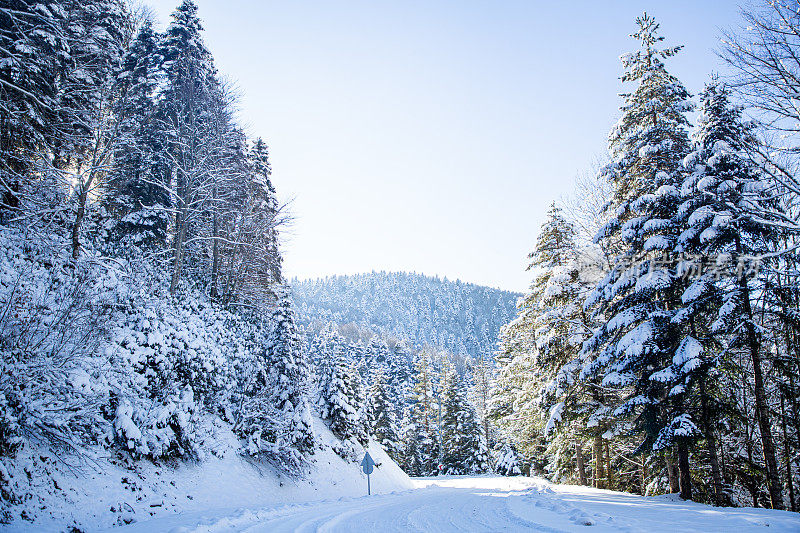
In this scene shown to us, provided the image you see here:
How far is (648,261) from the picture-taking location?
12578mm

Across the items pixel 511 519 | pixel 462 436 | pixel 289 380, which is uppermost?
pixel 289 380

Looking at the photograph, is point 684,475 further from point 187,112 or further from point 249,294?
point 187,112

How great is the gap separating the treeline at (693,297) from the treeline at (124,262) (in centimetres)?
1308

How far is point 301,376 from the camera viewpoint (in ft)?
67.7

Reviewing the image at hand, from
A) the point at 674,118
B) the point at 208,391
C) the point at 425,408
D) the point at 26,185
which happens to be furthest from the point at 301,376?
the point at 425,408

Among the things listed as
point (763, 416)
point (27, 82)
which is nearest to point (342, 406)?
point (763, 416)

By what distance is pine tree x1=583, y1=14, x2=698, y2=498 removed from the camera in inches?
456

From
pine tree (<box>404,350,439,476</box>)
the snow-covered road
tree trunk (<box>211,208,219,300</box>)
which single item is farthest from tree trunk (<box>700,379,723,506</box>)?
pine tree (<box>404,350,439,476</box>)

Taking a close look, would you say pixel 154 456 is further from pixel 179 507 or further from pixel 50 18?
pixel 50 18

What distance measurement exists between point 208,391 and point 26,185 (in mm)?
9731

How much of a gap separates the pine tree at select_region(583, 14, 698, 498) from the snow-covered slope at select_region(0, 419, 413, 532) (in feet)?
38.1

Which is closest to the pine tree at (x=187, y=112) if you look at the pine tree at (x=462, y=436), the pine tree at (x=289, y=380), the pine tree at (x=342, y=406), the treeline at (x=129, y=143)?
the treeline at (x=129, y=143)

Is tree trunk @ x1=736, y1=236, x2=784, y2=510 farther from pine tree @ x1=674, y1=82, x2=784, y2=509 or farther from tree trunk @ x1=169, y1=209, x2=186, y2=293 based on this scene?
tree trunk @ x1=169, y1=209, x2=186, y2=293

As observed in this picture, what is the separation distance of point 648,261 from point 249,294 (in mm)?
21497
